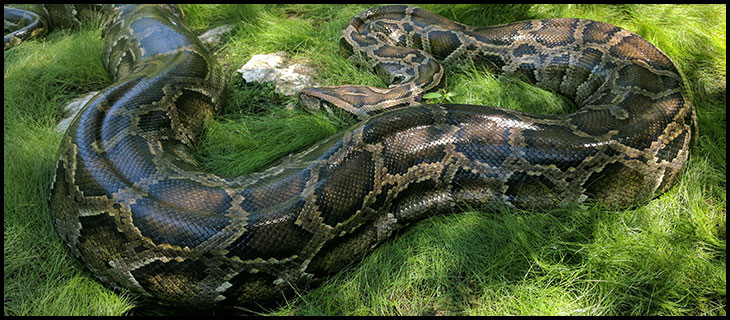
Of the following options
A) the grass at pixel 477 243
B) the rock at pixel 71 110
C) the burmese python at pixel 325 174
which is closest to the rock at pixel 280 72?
the grass at pixel 477 243

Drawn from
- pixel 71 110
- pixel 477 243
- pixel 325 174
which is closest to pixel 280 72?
pixel 71 110

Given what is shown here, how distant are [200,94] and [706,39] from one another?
6559mm

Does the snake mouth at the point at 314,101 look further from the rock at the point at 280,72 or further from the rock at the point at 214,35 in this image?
the rock at the point at 214,35

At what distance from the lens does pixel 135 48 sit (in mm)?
6875

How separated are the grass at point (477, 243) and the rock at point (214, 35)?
183 cm

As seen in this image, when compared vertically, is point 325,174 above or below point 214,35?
above

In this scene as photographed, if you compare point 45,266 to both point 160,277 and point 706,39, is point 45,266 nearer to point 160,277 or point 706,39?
point 160,277

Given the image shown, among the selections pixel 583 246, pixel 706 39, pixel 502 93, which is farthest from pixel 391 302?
pixel 706 39

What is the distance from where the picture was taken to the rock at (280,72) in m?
6.73

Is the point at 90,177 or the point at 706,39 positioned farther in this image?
the point at 706,39

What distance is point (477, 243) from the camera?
A: 461 cm

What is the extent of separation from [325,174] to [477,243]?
1.51 metres

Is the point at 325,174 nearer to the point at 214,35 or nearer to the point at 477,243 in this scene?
the point at 477,243

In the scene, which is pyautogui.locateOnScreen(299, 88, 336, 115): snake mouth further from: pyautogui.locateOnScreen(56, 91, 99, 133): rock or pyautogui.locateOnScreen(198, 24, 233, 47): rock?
pyautogui.locateOnScreen(56, 91, 99, 133): rock
